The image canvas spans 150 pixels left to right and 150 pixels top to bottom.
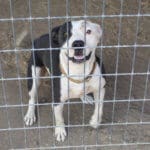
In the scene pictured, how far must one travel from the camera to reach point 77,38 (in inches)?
105

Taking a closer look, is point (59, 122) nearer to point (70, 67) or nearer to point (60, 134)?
point (60, 134)

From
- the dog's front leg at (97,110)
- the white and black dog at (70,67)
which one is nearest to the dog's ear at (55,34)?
the white and black dog at (70,67)

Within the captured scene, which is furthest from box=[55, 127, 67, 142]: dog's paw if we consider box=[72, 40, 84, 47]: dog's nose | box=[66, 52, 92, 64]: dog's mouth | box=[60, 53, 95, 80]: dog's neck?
box=[72, 40, 84, 47]: dog's nose

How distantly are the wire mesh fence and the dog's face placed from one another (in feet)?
0.25

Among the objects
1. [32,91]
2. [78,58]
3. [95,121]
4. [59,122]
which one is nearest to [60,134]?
Answer: [59,122]

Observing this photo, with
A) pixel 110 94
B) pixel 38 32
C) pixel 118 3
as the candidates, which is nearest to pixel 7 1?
pixel 38 32

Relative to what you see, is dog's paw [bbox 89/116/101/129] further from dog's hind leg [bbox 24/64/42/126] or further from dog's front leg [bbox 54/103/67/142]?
dog's hind leg [bbox 24/64/42/126]

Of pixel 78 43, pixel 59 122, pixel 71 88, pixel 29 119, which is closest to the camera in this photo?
pixel 78 43

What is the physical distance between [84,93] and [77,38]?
44 cm

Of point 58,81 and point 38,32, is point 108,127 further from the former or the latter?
point 38,32

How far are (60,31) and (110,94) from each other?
2.80ft

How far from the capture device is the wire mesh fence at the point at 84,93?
2865mm

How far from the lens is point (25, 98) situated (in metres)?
3.44

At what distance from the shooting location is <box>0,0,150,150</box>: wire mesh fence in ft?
9.40
